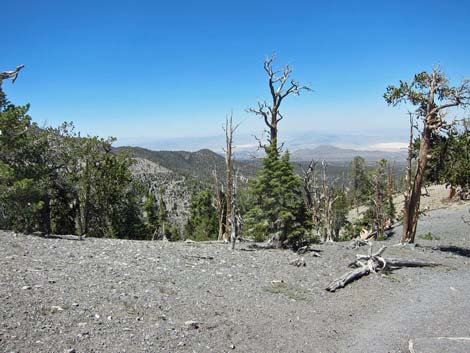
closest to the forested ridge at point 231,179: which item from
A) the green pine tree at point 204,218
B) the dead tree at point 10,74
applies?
the dead tree at point 10,74

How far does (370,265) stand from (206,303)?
329 inches

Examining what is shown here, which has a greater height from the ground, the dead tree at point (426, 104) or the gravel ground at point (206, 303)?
the dead tree at point (426, 104)

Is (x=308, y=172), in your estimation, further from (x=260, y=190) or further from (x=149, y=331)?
(x=149, y=331)

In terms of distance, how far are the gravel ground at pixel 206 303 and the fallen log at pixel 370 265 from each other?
0.35 metres

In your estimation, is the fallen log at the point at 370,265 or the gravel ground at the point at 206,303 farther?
the fallen log at the point at 370,265

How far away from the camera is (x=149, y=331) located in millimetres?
8375

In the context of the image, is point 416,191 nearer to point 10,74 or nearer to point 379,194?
point 379,194

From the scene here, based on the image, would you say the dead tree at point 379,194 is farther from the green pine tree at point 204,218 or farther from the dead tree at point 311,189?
the green pine tree at point 204,218

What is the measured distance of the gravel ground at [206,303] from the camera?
802cm

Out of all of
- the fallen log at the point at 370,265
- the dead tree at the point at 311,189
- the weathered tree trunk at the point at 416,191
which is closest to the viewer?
the fallen log at the point at 370,265

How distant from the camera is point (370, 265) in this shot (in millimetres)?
15820

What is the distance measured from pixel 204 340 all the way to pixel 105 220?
92.7ft

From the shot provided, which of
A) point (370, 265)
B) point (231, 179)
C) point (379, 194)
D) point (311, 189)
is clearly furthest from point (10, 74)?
point (379, 194)

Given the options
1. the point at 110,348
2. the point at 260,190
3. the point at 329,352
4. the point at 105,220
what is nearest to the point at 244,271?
the point at 260,190
